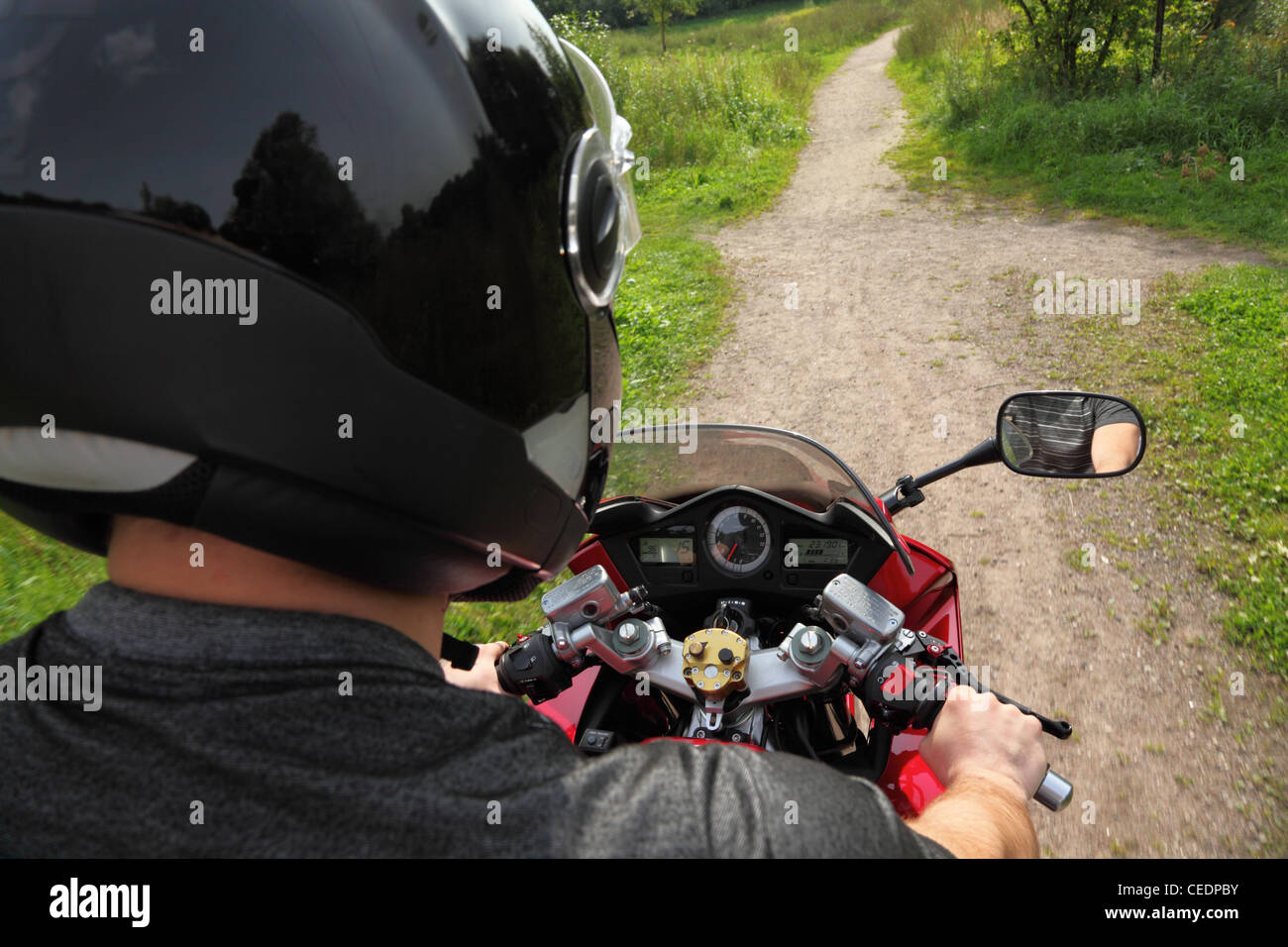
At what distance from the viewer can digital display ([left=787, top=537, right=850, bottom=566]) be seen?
1.88 m

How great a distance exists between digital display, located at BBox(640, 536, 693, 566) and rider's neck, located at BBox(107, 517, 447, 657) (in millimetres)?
1103

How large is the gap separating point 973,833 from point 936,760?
25 centimetres

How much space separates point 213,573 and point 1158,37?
14335mm

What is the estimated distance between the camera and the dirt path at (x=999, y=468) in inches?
119

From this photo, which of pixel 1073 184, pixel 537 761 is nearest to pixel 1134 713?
pixel 537 761

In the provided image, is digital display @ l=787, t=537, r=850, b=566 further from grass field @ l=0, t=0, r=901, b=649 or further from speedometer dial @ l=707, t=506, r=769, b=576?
grass field @ l=0, t=0, r=901, b=649

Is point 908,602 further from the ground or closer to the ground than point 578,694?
further from the ground

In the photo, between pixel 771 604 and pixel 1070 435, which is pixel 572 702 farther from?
pixel 1070 435

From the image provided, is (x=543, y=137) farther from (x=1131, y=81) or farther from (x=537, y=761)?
(x=1131, y=81)

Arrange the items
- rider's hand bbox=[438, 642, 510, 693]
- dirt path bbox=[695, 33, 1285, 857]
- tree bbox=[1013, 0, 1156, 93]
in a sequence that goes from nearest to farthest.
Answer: rider's hand bbox=[438, 642, 510, 693], dirt path bbox=[695, 33, 1285, 857], tree bbox=[1013, 0, 1156, 93]

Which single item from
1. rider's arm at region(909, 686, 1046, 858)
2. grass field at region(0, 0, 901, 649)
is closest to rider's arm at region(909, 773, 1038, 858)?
rider's arm at region(909, 686, 1046, 858)

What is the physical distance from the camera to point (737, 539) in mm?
1904

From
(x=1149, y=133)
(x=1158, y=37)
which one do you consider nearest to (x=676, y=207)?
(x=1149, y=133)

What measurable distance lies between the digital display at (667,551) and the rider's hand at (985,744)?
70cm
